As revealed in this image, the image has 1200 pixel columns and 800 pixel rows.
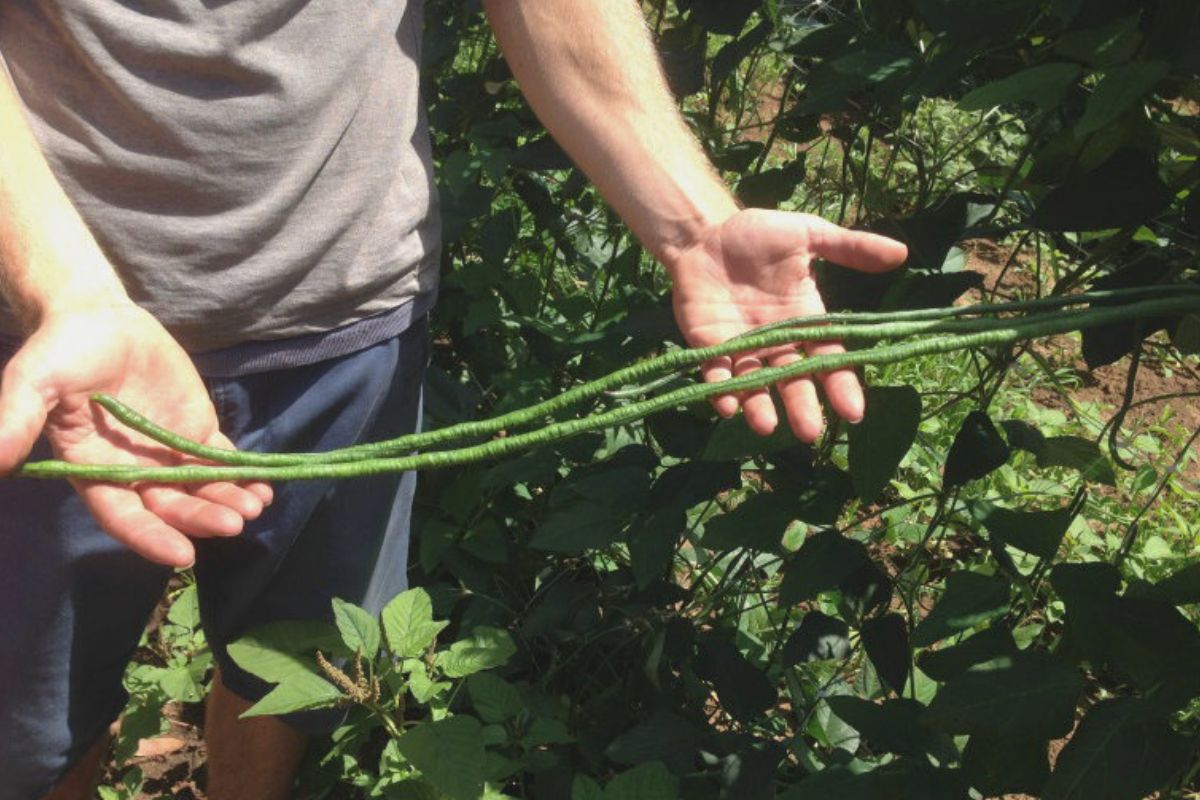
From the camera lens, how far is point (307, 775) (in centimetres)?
197

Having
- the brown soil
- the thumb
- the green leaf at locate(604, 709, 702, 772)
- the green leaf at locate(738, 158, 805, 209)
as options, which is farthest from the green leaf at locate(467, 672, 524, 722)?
the brown soil

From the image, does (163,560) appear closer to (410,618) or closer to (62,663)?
(62,663)

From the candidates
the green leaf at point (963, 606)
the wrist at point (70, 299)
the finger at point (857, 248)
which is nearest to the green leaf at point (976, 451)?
the green leaf at point (963, 606)

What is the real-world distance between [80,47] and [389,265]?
0.38 metres

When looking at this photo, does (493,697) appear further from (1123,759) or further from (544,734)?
(1123,759)

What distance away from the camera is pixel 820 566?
1440mm

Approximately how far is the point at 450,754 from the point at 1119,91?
0.99 m

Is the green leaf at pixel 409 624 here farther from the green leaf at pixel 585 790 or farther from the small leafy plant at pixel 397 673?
the green leaf at pixel 585 790

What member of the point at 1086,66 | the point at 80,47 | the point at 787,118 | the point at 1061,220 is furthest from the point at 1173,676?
the point at 80,47

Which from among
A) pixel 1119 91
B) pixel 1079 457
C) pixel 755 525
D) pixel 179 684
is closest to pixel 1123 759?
pixel 1079 457

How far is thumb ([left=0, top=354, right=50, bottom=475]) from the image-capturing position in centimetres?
98

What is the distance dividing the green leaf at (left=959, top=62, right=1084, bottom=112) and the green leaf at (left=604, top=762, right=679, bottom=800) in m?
0.82

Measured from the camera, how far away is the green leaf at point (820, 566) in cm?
143

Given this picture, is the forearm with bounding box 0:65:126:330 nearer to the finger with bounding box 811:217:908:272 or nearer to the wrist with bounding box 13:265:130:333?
the wrist with bounding box 13:265:130:333
